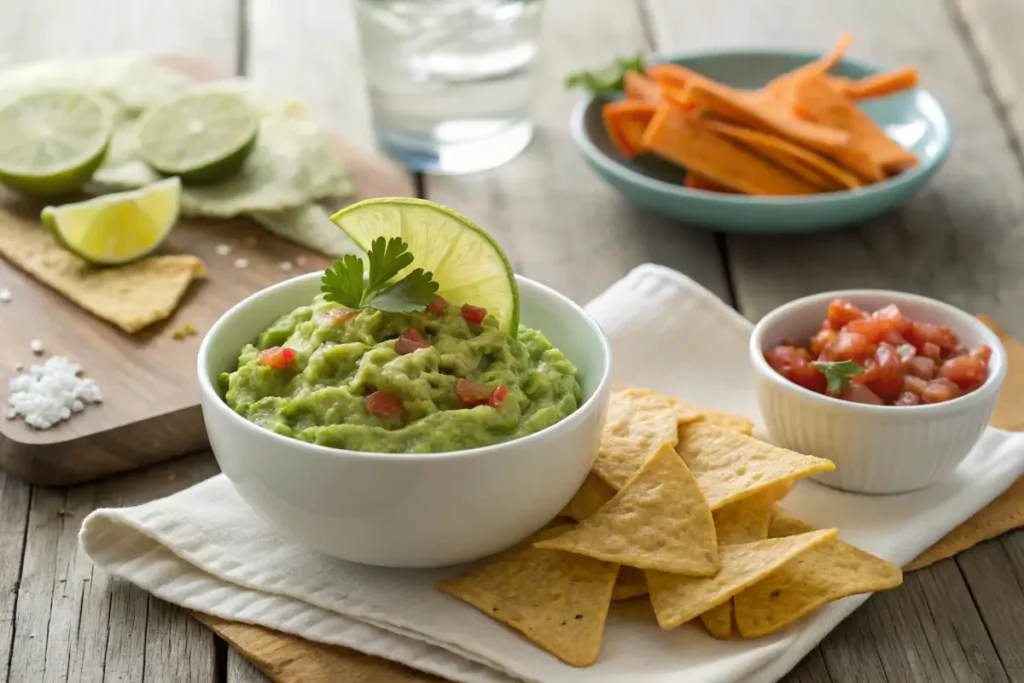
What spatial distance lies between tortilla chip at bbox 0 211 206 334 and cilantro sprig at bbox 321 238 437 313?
0.85 metres

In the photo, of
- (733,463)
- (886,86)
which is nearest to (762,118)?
(886,86)

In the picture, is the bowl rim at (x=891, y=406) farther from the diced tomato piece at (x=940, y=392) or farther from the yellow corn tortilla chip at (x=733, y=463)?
the yellow corn tortilla chip at (x=733, y=463)

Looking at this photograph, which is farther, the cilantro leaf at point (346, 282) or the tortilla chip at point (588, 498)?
the tortilla chip at point (588, 498)

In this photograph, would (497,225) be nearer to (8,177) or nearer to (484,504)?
(8,177)

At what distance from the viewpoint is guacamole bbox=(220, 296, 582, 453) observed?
6.15 ft

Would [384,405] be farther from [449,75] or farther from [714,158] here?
[449,75]

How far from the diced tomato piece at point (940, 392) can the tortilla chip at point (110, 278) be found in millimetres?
1498

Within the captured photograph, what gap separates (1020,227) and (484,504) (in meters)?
1.98

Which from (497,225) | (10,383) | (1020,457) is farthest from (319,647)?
(497,225)

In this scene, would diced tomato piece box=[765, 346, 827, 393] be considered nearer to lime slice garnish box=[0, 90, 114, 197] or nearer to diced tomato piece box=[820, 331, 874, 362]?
diced tomato piece box=[820, 331, 874, 362]

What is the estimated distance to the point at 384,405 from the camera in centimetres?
189

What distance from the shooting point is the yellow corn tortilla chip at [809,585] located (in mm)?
1899

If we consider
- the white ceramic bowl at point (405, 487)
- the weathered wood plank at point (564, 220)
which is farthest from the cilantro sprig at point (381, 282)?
the weathered wood plank at point (564, 220)

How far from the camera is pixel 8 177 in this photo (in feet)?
10.4
